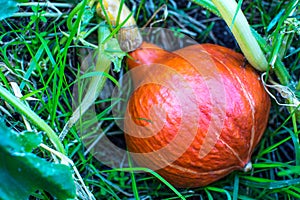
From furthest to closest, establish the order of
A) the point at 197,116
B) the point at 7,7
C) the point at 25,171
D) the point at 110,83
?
the point at 110,83, the point at 197,116, the point at 7,7, the point at 25,171

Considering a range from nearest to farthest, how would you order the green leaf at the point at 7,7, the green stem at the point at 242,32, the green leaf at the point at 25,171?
the green leaf at the point at 25,171
the green leaf at the point at 7,7
the green stem at the point at 242,32

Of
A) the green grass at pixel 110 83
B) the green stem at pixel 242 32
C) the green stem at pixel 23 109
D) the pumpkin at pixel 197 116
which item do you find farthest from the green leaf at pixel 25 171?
the green stem at pixel 242 32

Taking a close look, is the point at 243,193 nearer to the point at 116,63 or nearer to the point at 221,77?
the point at 221,77

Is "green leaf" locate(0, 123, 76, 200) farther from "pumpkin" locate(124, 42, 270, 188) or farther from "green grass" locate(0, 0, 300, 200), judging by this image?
"pumpkin" locate(124, 42, 270, 188)

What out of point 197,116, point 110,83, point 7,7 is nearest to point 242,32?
point 197,116

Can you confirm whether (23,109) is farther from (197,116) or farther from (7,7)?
(197,116)

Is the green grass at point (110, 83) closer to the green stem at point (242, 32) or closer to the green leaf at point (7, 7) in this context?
the green stem at point (242, 32)

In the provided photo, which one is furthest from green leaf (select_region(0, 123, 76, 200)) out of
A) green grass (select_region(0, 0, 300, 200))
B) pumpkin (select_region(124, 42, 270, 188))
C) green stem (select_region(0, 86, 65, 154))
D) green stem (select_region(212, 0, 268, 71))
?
green stem (select_region(212, 0, 268, 71))

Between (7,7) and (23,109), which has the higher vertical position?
(7,7)
